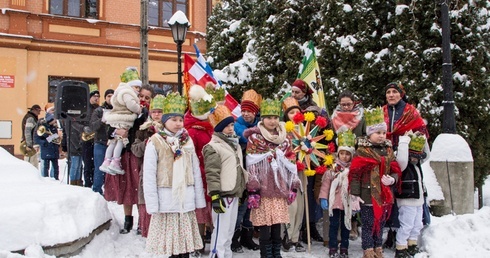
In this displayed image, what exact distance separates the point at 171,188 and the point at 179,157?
312mm

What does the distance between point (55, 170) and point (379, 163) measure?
7.75m

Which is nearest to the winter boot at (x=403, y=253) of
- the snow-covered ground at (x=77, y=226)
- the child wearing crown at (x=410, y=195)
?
the child wearing crown at (x=410, y=195)

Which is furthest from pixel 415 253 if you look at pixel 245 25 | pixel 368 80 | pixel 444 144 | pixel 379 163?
pixel 245 25

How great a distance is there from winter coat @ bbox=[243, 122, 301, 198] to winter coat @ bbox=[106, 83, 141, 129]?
1.56m

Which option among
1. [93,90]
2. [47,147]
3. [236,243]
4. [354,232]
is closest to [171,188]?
[236,243]

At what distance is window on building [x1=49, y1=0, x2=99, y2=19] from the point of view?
18141 millimetres

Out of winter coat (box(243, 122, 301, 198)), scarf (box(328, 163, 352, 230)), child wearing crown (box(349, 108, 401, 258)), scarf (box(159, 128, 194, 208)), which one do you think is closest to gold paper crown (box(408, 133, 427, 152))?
child wearing crown (box(349, 108, 401, 258))

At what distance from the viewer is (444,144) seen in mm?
6645

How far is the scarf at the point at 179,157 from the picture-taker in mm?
4559

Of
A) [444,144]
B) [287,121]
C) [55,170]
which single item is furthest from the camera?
[55,170]

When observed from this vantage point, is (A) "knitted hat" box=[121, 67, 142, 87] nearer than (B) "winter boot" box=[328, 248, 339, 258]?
No

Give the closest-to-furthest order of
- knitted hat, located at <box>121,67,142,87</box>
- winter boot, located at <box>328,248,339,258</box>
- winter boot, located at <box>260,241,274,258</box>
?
winter boot, located at <box>260,241,274,258</box>
winter boot, located at <box>328,248,339,258</box>
knitted hat, located at <box>121,67,142,87</box>

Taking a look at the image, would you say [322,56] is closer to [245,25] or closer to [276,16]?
[276,16]

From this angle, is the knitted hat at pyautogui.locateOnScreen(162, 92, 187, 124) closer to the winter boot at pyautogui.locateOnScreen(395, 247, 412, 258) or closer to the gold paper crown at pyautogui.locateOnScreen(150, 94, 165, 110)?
the gold paper crown at pyautogui.locateOnScreen(150, 94, 165, 110)
